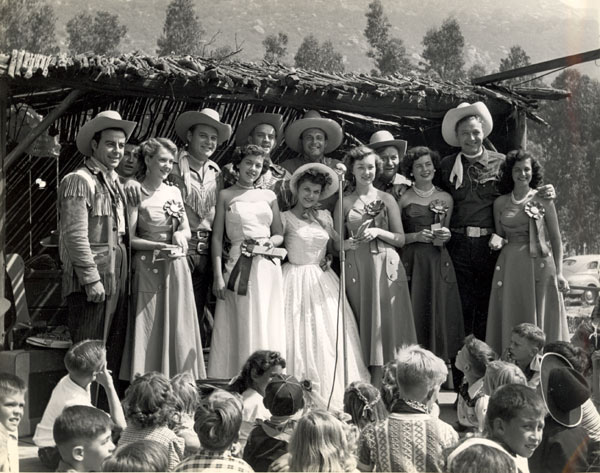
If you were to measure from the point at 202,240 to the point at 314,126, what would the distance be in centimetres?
150

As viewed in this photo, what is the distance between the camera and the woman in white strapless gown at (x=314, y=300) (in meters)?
6.57

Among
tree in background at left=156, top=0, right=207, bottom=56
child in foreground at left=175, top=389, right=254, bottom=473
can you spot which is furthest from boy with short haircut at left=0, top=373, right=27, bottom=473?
tree in background at left=156, top=0, right=207, bottom=56

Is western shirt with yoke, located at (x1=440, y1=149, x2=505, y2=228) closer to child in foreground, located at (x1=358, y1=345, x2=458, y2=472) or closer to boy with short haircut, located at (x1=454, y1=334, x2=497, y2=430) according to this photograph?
boy with short haircut, located at (x1=454, y1=334, x2=497, y2=430)

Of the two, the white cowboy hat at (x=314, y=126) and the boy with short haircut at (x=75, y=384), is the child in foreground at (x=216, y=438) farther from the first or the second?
the white cowboy hat at (x=314, y=126)

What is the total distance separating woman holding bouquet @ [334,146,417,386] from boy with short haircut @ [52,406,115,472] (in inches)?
134

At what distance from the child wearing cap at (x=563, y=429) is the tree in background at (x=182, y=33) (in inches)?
1389

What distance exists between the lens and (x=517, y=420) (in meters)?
3.85

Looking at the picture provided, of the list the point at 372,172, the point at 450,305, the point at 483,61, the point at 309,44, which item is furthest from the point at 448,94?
the point at 483,61

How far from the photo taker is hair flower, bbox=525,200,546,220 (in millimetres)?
7004

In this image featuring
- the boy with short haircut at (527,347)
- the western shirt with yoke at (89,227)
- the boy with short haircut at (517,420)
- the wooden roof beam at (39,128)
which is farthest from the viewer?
the wooden roof beam at (39,128)

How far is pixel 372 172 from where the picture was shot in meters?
7.03

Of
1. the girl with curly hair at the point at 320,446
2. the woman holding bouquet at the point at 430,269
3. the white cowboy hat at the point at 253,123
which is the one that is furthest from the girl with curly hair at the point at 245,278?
the girl with curly hair at the point at 320,446

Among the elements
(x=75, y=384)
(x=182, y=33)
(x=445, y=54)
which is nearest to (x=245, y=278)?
(x=75, y=384)

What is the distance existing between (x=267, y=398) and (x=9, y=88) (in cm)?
369
